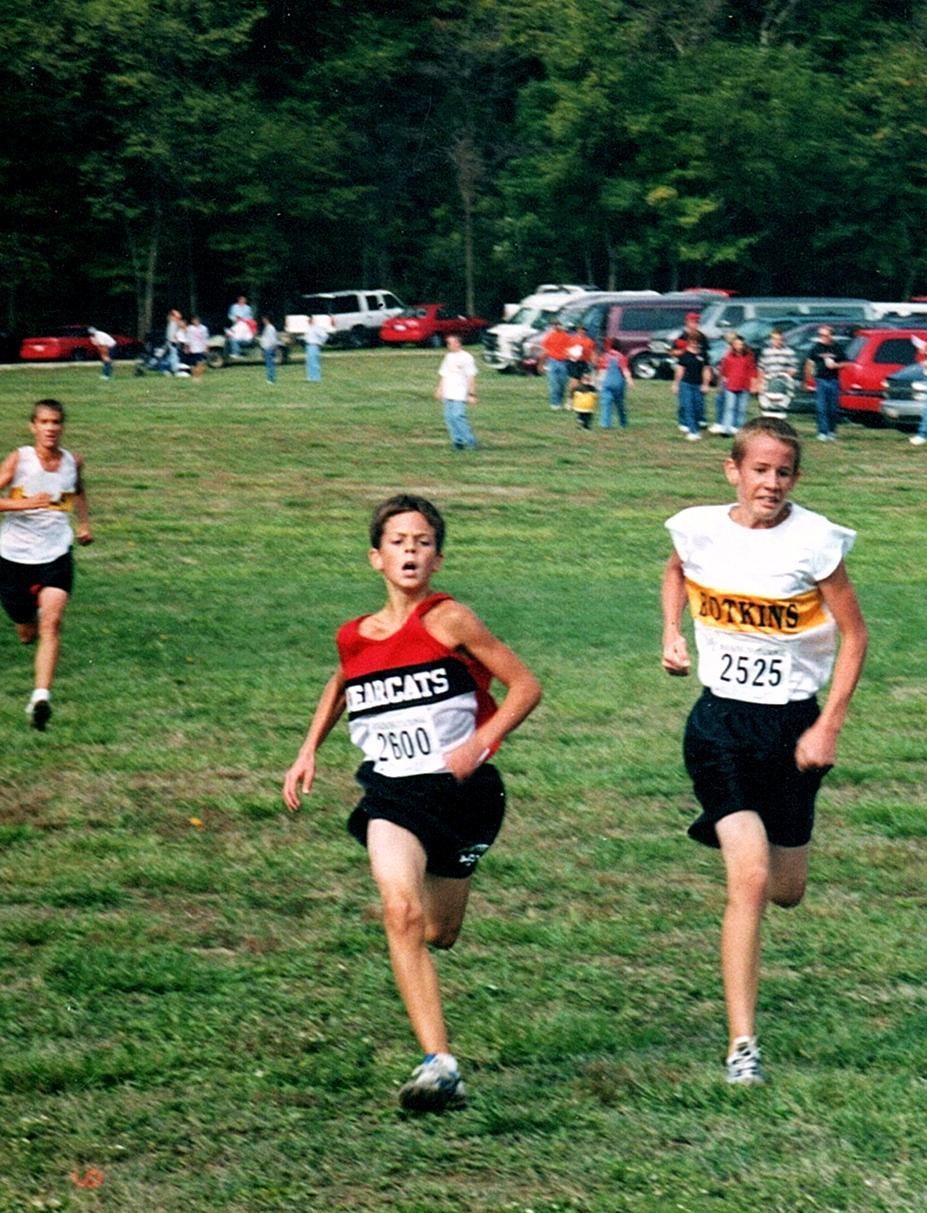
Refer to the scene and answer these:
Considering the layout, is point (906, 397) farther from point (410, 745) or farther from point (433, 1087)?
point (433, 1087)

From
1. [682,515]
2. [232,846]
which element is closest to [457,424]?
[232,846]

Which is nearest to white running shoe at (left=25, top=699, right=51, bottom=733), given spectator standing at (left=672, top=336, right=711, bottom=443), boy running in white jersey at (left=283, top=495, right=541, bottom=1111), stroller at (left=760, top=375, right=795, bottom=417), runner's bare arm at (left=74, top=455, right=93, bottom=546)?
runner's bare arm at (left=74, top=455, right=93, bottom=546)

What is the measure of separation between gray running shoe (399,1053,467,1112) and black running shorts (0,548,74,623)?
7.36m

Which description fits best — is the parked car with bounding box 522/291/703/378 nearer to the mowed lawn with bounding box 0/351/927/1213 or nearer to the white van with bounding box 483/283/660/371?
the white van with bounding box 483/283/660/371

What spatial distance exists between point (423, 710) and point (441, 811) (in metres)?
0.29

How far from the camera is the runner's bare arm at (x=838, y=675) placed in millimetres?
6047

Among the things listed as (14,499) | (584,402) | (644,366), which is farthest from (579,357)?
(14,499)

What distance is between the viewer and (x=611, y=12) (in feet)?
215

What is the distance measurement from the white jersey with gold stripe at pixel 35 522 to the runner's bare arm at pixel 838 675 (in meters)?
7.08

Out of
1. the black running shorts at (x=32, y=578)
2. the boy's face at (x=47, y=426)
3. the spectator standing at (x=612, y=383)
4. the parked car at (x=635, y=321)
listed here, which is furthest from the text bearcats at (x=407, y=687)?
the parked car at (x=635, y=321)

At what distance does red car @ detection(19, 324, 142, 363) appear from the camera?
56.9 meters

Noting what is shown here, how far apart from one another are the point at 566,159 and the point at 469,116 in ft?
20.4

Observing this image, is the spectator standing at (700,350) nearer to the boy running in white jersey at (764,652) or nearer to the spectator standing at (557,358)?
the spectator standing at (557,358)

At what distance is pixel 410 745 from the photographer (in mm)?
6109
